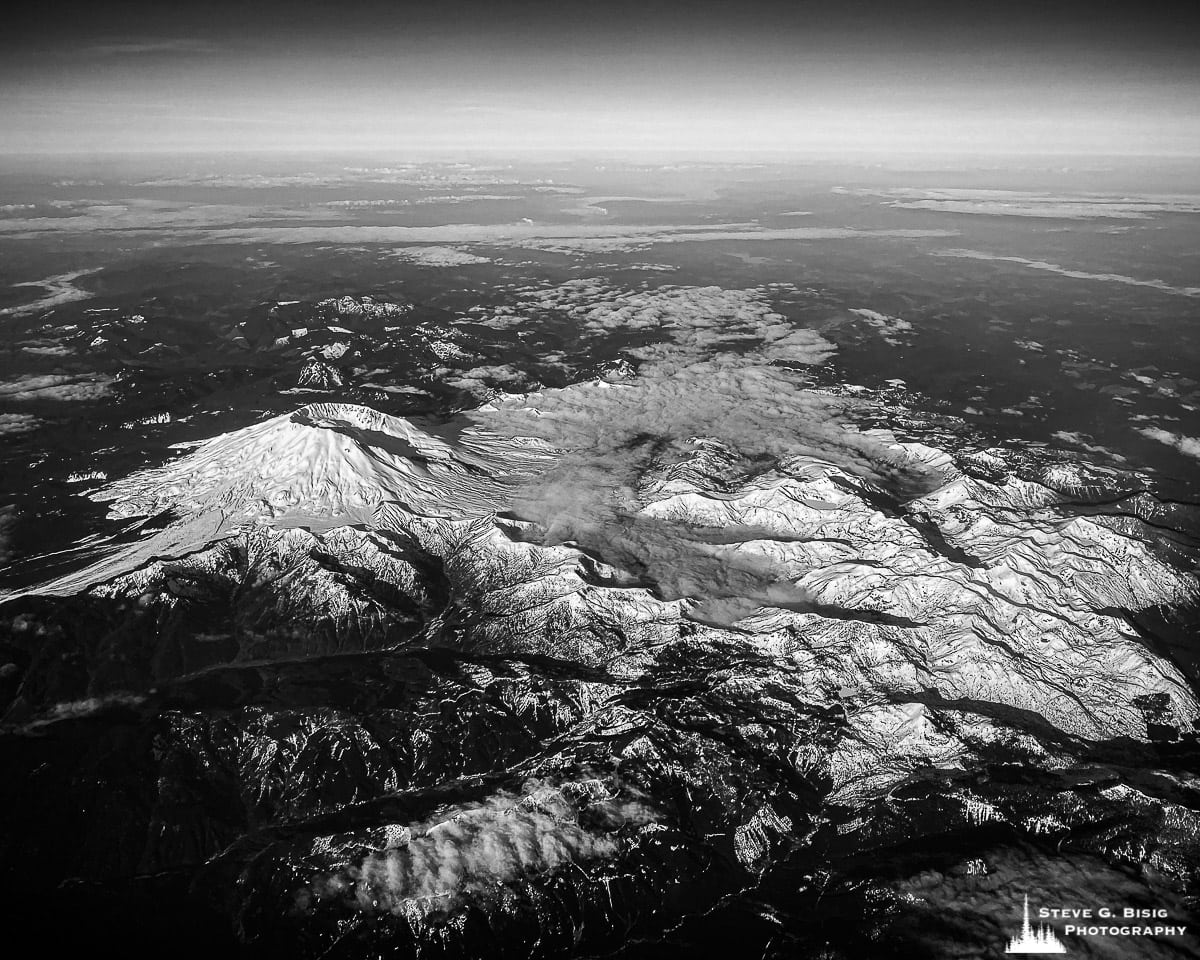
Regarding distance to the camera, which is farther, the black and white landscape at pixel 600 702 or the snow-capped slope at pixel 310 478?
the snow-capped slope at pixel 310 478

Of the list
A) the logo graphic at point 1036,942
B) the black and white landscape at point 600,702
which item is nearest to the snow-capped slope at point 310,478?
the black and white landscape at point 600,702

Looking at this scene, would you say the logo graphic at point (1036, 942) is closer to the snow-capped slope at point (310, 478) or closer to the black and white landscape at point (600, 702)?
the black and white landscape at point (600, 702)

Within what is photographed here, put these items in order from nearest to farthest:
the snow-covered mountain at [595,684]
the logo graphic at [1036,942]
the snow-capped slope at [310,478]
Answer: the logo graphic at [1036,942] → the snow-covered mountain at [595,684] → the snow-capped slope at [310,478]

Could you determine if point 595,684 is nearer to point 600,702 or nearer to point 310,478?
point 600,702

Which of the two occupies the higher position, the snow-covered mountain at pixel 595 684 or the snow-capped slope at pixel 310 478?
the snow-capped slope at pixel 310 478

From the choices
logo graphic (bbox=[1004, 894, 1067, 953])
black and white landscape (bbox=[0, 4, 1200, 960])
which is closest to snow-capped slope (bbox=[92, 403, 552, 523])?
black and white landscape (bbox=[0, 4, 1200, 960])

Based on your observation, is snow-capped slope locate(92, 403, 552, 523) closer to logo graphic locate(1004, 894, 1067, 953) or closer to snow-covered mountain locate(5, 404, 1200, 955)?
snow-covered mountain locate(5, 404, 1200, 955)

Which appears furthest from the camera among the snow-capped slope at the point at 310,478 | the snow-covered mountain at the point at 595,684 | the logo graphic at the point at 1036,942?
the snow-capped slope at the point at 310,478

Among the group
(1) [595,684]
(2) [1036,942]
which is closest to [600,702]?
(1) [595,684]
